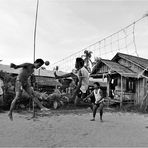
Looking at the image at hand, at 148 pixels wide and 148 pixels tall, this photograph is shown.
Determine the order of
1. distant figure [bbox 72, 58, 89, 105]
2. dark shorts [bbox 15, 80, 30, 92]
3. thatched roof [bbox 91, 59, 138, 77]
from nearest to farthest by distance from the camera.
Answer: distant figure [bbox 72, 58, 89, 105], dark shorts [bbox 15, 80, 30, 92], thatched roof [bbox 91, 59, 138, 77]

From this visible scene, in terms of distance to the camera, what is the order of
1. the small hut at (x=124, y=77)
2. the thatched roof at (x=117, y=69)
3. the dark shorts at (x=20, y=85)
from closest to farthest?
the dark shorts at (x=20, y=85)
the thatched roof at (x=117, y=69)
the small hut at (x=124, y=77)

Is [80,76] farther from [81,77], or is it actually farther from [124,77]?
[124,77]

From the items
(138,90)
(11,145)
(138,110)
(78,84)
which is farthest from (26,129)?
(138,90)

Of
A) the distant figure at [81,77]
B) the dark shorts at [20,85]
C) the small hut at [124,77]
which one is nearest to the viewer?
the distant figure at [81,77]

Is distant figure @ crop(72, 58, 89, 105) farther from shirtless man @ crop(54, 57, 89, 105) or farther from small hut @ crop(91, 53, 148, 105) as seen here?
small hut @ crop(91, 53, 148, 105)

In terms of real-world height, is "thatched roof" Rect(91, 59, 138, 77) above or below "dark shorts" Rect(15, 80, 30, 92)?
above

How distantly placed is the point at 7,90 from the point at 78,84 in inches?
325

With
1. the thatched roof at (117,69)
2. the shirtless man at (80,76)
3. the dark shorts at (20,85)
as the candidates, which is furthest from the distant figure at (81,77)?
the thatched roof at (117,69)

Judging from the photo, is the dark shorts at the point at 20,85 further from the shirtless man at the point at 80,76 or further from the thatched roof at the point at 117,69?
the thatched roof at the point at 117,69

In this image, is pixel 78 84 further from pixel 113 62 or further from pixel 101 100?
pixel 113 62

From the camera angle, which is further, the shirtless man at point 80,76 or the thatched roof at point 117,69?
the thatched roof at point 117,69

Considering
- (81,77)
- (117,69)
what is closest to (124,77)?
(117,69)

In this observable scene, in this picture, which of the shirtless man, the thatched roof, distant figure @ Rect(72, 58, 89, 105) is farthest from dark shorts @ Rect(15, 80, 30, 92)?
the thatched roof

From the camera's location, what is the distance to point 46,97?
1329 cm
